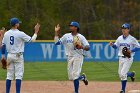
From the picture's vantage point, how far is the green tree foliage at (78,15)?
41.7m

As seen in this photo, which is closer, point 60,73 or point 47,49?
point 60,73

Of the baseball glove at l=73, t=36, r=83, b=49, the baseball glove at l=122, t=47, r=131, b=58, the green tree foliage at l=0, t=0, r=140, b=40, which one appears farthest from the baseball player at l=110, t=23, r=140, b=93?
the green tree foliage at l=0, t=0, r=140, b=40

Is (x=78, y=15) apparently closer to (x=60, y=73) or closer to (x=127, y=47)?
(x=60, y=73)

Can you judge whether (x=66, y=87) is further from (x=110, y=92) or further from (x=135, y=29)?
(x=135, y=29)

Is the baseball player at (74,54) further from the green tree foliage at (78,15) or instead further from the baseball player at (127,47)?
the green tree foliage at (78,15)

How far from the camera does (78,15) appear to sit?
148 ft

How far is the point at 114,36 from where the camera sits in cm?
4444

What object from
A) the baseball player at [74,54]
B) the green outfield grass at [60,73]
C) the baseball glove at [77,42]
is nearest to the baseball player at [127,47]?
the baseball player at [74,54]

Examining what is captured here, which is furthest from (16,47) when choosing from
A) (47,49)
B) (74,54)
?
(47,49)

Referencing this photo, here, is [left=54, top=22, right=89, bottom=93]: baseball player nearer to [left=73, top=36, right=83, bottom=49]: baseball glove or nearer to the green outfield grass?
[left=73, top=36, right=83, bottom=49]: baseball glove

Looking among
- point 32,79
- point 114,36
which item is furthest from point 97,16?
point 32,79

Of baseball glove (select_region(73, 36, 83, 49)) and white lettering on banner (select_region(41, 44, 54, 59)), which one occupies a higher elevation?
baseball glove (select_region(73, 36, 83, 49))

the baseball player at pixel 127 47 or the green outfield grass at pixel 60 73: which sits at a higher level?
the baseball player at pixel 127 47

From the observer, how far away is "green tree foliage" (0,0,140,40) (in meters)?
41.7
